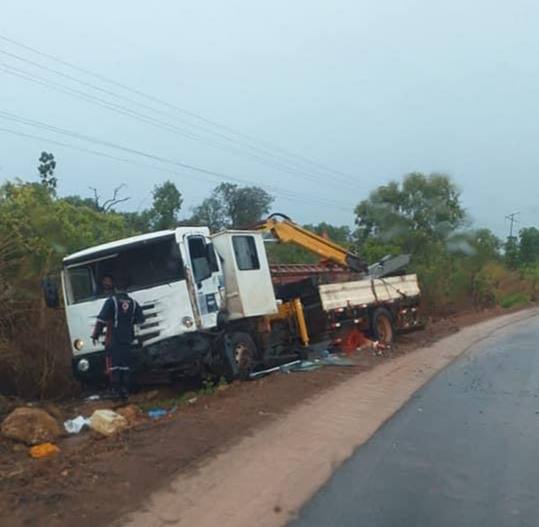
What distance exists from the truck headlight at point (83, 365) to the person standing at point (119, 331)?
2.61 feet

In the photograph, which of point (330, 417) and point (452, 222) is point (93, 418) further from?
point (452, 222)

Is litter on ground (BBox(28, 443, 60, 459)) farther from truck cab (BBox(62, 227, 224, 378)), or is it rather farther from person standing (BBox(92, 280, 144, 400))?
truck cab (BBox(62, 227, 224, 378))

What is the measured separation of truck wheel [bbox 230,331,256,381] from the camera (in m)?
13.7

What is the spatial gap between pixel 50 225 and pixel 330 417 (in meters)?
7.76

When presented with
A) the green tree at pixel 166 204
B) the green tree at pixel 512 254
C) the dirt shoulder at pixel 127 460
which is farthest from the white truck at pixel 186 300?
the green tree at pixel 512 254

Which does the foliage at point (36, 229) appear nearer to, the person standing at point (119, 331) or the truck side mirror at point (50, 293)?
the truck side mirror at point (50, 293)

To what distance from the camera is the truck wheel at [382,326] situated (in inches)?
772

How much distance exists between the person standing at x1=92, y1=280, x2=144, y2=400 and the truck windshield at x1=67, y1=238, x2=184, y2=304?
2.63ft

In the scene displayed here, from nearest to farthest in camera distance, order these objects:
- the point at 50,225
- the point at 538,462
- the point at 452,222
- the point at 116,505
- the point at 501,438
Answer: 1. the point at 116,505
2. the point at 538,462
3. the point at 501,438
4. the point at 50,225
5. the point at 452,222

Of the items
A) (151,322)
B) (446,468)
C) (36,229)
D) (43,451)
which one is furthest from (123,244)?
(446,468)

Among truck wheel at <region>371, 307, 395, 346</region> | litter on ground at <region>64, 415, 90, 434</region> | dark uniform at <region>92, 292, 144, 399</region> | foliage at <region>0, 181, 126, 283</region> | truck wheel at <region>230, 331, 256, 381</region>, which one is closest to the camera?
litter on ground at <region>64, 415, 90, 434</region>

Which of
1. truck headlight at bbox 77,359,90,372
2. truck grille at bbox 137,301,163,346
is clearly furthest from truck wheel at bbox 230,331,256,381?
truck headlight at bbox 77,359,90,372

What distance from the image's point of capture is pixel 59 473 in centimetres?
694

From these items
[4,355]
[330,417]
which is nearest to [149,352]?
[4,355]
